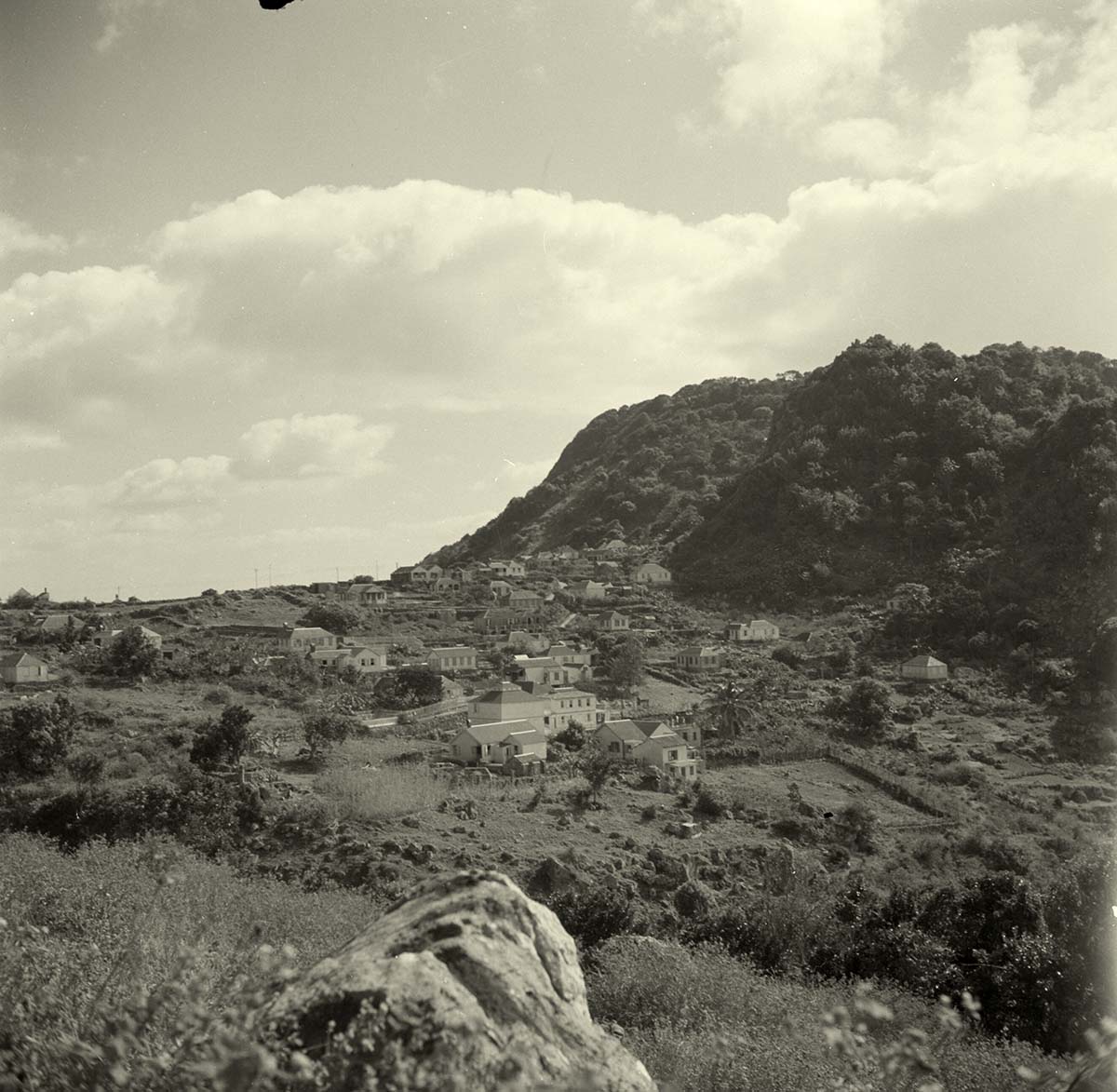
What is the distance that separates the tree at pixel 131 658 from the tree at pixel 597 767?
70.2 feet

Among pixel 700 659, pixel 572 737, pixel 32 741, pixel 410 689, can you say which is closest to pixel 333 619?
pixel 410 689

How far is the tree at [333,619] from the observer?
6009 centimetres

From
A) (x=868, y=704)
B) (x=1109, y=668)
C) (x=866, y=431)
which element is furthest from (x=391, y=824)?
(x=866, y=431)

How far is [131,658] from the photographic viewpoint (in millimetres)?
46562

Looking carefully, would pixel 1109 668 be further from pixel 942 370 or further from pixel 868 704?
pixel 942 370

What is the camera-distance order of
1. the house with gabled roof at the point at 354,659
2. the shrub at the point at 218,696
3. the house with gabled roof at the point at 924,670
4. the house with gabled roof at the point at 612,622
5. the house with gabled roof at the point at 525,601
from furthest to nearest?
the house with gabled roof at the point at 525,601 < the house with gabled roof at the point at 612,622 < the house with gabled roof at the point at 924,670 < the house with gabled roof at the point at 354,659 < the shrub at the point at 218,696

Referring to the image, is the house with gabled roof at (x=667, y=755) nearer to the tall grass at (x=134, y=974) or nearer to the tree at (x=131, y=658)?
the tall grass at (x=134, y=974)

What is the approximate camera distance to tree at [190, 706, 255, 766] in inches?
1281

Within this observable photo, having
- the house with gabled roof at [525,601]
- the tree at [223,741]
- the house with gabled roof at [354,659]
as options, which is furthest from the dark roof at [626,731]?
the house with gabled roof at [525,601]

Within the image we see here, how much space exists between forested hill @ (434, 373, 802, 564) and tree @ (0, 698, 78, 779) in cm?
6684

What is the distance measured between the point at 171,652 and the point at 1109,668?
152ft

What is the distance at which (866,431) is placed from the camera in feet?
302

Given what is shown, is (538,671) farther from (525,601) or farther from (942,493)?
(942,493)

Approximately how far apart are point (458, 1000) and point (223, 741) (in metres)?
30.5
